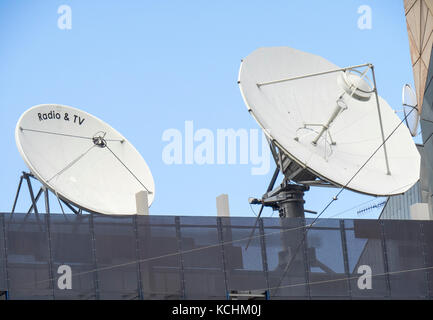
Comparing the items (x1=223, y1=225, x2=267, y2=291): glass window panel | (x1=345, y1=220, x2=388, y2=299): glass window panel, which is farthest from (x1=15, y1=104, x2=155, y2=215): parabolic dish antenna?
(x1=345, y1=220, x2=388, y2=299): glass window panel

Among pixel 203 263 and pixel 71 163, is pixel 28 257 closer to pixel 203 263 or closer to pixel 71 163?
pixel 203 263

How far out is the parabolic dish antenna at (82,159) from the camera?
50188 millimetres

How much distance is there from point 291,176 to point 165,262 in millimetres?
7400

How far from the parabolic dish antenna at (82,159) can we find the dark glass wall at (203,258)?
6472 millimetres

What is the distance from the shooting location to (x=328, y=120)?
4762cm

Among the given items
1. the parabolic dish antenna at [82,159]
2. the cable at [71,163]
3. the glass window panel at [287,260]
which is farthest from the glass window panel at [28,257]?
the glass window panel at [287,260]

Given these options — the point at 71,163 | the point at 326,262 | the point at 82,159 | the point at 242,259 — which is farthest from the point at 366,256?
the point at 82,159

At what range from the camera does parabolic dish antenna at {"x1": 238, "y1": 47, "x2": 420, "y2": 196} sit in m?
45.7

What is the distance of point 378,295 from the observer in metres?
45.8
